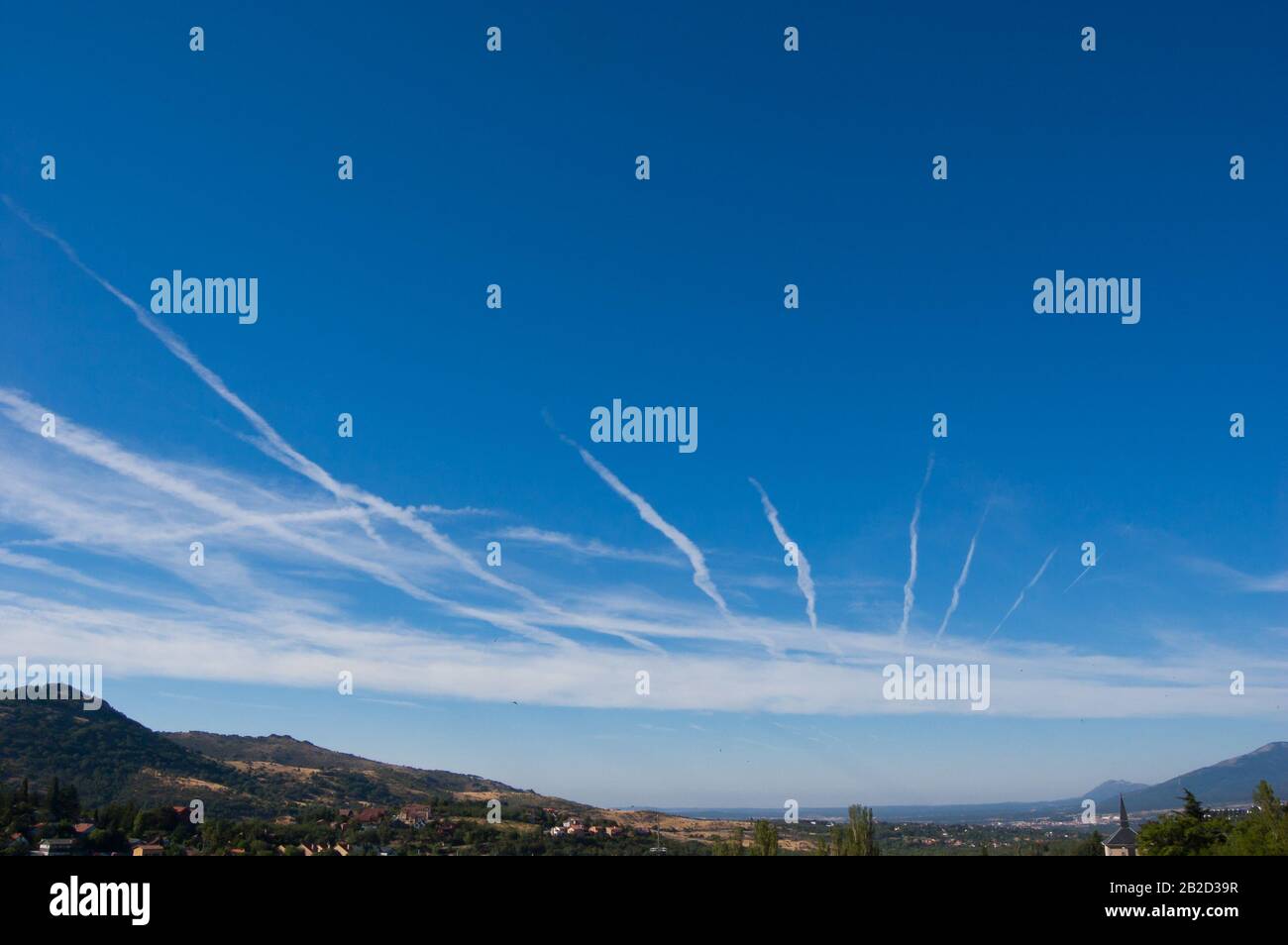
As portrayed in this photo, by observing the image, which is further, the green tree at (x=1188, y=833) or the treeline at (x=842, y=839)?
the green tree at (x=1188, y=833)

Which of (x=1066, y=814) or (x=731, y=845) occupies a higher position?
(x=731, y=845)

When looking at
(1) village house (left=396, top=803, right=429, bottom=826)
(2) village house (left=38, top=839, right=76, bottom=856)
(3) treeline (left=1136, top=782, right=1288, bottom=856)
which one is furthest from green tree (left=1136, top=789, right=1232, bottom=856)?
(2) village house (left=38, top=839, right=76, bottom=856)

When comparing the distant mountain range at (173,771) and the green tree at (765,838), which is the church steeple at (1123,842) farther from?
the distant mountain range at (173,771)

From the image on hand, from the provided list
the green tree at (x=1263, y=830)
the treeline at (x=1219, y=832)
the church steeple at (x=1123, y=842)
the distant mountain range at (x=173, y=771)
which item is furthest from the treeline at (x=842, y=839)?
the distant mountain range at (x=173, y=771)

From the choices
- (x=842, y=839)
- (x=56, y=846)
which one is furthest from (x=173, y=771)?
(x=842, y=839)

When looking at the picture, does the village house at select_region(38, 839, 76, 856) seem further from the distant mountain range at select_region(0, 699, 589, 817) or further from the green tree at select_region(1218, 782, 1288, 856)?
the green tree at select_region(1218, 782, 1288, 856)
